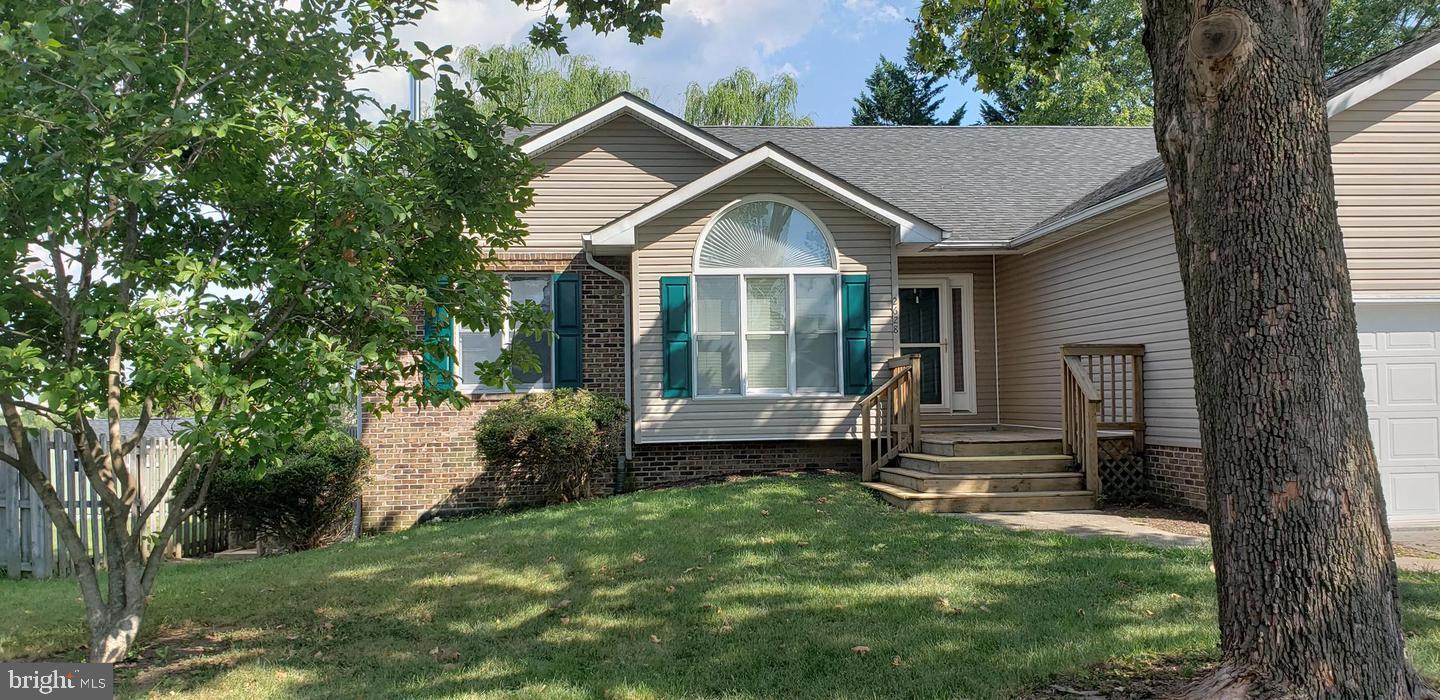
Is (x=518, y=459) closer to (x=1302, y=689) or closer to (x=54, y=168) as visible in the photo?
(x=54, y=168)

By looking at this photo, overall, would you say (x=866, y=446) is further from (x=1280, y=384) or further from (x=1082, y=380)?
(x=1280, y=384)

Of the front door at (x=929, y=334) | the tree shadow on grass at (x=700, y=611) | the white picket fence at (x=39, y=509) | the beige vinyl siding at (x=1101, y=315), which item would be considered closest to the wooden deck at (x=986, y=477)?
the tree shadow on grass at (x=700, y=611)

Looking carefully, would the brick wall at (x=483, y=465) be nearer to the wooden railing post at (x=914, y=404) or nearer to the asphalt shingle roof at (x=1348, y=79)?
the wooden railing post at (x=914, y=404)

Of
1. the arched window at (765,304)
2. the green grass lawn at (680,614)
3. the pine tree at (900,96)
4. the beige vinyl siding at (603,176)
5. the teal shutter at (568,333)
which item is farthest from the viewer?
the pine tree at (900,96)

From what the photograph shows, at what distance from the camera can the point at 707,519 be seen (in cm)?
852

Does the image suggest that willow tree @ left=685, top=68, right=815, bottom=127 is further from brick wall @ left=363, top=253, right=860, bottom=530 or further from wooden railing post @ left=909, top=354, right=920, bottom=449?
wooden railing post @ left=909, top=354, right=920, bottom=449

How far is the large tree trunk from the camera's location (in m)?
3.35

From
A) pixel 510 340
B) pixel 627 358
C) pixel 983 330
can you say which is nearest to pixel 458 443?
pixel 510 340

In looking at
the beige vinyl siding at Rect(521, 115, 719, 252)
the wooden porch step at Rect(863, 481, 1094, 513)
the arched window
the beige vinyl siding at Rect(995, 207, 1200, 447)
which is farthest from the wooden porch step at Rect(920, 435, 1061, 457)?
the beige vinyl siding at Rect(521, 115, 719, 252)

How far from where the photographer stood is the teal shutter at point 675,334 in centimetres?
1127

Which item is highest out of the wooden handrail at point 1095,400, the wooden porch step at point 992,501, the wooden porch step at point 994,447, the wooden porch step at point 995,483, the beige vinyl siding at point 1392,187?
the beige vinyl siding at point 1392,187

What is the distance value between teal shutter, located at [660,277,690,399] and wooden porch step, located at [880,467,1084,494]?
3178mm

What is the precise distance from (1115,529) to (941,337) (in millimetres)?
5442

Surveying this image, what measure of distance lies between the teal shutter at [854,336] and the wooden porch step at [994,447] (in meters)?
1.58
